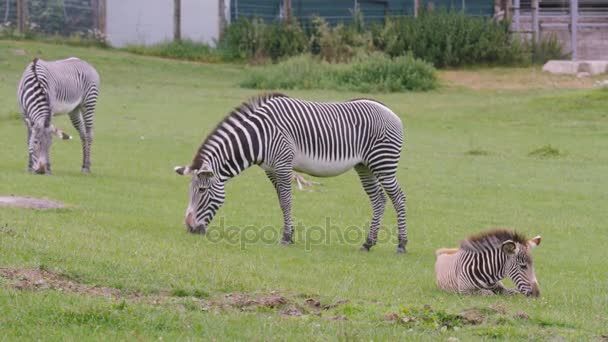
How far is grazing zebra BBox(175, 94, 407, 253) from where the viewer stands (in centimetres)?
1338

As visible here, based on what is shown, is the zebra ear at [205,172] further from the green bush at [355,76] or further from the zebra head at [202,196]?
the green bush at [355,76]

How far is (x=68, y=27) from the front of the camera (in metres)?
45.9

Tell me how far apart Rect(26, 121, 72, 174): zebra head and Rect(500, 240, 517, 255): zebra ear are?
10.3 metres

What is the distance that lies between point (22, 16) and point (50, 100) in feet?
87.4

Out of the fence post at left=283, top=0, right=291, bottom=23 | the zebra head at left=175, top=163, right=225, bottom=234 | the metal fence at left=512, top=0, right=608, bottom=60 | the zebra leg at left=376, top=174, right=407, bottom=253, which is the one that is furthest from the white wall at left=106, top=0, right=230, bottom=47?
the zebra head at left=175, top=163, right=225, bottom=234

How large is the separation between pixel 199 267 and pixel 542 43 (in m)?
35.1

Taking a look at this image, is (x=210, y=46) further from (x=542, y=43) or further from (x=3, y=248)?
(x=3, y=248)

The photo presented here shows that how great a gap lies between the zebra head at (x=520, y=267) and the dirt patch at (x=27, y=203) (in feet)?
22.6

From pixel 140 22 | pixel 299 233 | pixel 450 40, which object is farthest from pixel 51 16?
pixel 299 233

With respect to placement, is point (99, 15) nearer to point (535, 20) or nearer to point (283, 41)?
point (283, 41)

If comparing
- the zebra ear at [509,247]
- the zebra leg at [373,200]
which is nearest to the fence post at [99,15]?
the zebra leg at [373,200]

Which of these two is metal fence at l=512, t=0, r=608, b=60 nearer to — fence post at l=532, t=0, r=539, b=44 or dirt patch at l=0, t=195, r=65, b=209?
fence post at l=532, t=0, r=539, b=44

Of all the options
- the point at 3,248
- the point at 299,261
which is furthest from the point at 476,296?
the point at 3,248

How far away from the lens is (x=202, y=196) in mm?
13461
